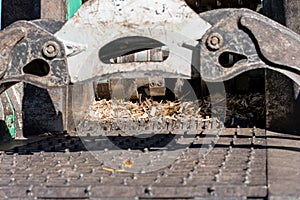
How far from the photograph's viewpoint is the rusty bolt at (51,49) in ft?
7.66

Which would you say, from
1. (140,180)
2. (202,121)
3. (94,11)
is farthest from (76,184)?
(202,121)

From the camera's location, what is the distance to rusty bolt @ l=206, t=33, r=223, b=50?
7.40ft

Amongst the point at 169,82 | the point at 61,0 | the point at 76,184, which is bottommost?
the point at 76,184

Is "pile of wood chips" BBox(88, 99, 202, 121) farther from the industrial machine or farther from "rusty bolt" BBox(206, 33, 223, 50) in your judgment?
"rusty bolt" BBox(206, 33, 223, 50)

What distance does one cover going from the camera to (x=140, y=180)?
2.02 meters

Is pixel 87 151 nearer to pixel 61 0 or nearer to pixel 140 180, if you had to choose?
pixel 140 180

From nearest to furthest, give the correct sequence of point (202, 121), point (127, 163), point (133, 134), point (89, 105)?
1. point (127, 163)
2. point (133, 134)
3. point (202, 121)
4. point (89, 105)

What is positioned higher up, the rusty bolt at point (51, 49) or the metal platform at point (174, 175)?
the rusty bolt at point (51, 49)

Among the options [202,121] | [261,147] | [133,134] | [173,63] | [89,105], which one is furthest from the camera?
[89,105]

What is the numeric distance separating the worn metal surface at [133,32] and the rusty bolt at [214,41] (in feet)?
0.19

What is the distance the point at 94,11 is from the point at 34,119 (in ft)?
6.74

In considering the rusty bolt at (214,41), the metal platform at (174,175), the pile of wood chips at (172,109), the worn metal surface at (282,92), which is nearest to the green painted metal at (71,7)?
the pile of wood chips at (172,109)

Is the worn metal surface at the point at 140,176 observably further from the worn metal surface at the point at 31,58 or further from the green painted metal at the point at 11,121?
the green painted metal at the point at 11,121

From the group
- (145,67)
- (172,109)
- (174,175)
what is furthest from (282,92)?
(174,175)
